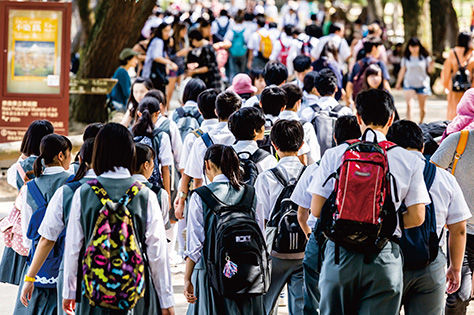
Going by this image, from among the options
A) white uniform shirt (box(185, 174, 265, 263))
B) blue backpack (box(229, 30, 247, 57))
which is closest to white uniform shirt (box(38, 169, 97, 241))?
white uniform shirt (box(185, 174, 265, 263))

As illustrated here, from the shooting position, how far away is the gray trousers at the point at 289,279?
5.44m

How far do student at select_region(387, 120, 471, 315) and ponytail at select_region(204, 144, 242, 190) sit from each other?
3.02ft

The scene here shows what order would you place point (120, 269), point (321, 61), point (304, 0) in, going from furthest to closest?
point (304, 0) → point (321, 61) → point (120, 269)

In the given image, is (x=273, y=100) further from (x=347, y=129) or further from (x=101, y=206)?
(x=101, y=206)

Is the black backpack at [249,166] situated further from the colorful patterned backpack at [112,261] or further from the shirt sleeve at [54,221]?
the colorful patterned backpack at [112,261]

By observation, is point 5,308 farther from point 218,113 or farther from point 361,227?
point 361,227

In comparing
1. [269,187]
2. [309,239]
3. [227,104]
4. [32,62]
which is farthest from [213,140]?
[32,62]

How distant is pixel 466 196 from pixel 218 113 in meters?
2.11

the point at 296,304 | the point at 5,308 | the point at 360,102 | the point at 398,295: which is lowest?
the point at 5,308

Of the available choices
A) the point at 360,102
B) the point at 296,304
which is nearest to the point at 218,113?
the point at 296,304

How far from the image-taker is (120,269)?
13.0ft

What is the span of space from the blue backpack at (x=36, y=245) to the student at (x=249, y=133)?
154cm

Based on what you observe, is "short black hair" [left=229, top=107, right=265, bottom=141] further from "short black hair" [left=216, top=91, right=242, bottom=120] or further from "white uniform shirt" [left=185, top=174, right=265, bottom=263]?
"white uniform shirt" [left=185, top=174, right=265, bottom=263]

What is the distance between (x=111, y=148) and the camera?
4082mm
